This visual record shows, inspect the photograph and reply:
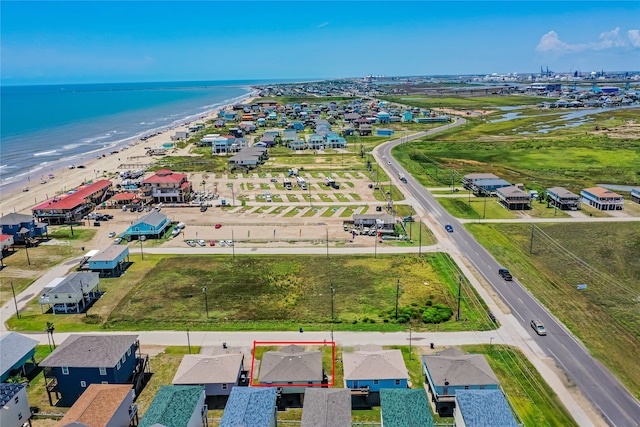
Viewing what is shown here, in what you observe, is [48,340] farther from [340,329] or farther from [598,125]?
[598,125]

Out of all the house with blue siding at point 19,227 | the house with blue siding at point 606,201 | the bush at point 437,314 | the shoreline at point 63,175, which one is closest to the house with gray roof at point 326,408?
the bush at point 437,314

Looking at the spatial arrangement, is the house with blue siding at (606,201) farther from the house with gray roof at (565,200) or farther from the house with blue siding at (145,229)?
the house with blue siding at (145,229)

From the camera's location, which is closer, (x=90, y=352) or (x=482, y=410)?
(x=482, y=410)

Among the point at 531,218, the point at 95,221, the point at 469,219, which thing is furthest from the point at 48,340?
the point at 531,218

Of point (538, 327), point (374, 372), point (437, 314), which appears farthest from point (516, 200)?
point (374, 372)

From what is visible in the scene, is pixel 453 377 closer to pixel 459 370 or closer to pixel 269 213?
pixel 459 370

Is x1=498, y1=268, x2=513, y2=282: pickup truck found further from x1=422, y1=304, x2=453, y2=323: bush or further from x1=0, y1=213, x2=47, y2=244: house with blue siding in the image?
x1=0, y1=213, x2=47, y2=244: house with blue siding
